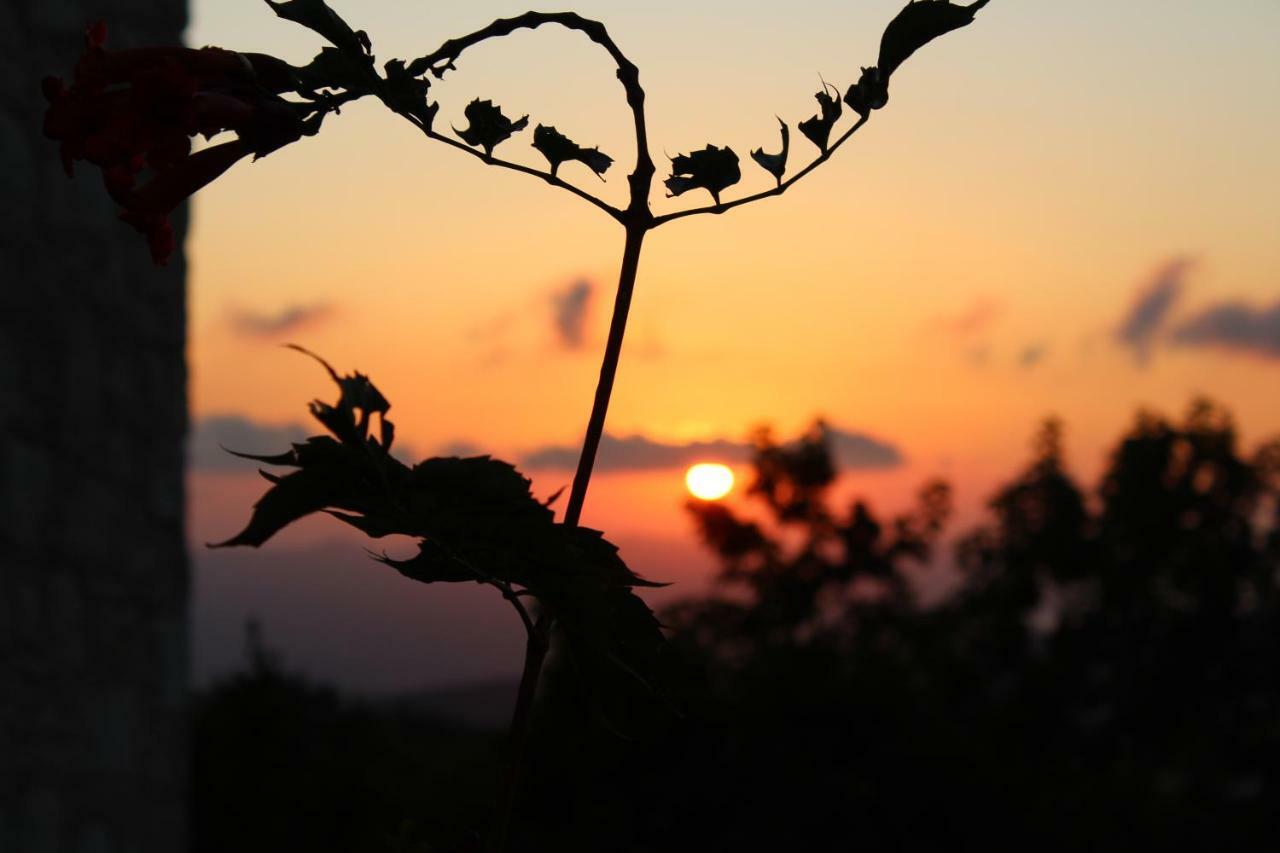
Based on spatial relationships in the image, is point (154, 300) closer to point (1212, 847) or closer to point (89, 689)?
point (89, 689)

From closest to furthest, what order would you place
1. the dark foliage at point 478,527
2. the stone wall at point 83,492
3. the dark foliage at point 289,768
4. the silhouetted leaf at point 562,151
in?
the dark foliage at point 478,527 → the silhouetted leaf at point 562,151 → the stone wall at point 83,492 → the dark foliage at point 289,768

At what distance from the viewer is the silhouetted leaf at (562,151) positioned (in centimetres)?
103

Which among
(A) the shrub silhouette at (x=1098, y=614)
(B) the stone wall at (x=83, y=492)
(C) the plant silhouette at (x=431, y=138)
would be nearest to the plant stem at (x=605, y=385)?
(C) the plant silhouette at (x=431, y=138)

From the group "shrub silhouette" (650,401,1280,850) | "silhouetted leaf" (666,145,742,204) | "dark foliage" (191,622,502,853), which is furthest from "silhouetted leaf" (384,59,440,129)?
"shrub silhouette" (650,401,1280,850)

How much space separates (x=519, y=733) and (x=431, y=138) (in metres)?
0.43

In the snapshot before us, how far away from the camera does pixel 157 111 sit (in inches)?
37.7

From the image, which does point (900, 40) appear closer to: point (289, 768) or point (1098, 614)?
point (289, 768)

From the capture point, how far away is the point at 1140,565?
38469mm

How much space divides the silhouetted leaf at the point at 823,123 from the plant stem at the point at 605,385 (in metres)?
0.19

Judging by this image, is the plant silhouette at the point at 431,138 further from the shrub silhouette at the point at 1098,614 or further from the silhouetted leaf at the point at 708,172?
the shrub silhouette at the point at 1098,614

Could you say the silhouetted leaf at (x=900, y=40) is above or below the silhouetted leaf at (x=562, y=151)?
above

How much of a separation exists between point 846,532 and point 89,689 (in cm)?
2583

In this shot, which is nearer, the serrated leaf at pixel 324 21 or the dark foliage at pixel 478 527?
the dark foliage at pixel 478 527

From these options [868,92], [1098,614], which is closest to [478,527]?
[868,92]
